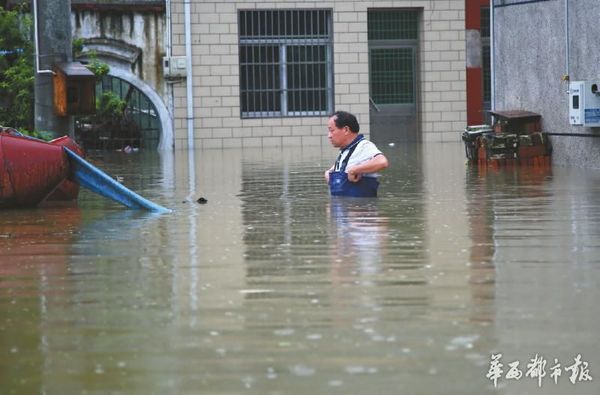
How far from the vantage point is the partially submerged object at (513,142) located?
857 inches

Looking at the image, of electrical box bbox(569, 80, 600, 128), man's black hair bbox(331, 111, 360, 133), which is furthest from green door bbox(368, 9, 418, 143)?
man's black hair bbox(331, 111, 360, 133)

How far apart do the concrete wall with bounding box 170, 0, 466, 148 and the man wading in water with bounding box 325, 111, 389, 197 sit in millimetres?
21005

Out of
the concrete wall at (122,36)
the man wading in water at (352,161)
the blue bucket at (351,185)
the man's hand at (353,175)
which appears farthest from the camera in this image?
the concrete wall at (122,36)

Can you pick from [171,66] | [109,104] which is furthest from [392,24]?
[109,104]

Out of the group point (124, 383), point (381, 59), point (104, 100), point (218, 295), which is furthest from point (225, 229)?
point (381, 59)

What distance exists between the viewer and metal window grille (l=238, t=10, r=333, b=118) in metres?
35.2

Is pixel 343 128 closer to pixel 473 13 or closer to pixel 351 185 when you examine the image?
pixel 351 185

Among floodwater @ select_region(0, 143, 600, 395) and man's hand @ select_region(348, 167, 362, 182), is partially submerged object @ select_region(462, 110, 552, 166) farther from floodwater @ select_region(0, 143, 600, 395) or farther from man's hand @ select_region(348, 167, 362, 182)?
man's hand @ select_region(348, 167, 362, 182)

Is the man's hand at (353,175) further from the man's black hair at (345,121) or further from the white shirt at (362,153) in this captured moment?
the man's black hair at (345,121)

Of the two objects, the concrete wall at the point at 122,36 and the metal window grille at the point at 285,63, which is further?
the metal window grille at the point at 285,63

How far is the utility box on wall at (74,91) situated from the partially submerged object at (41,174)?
2473 mm

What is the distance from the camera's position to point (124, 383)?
17.9 ft

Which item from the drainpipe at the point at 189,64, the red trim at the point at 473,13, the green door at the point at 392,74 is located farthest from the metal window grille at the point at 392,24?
the drainpipe at the point at 189,64

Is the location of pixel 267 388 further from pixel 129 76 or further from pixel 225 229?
pixel 129 76
